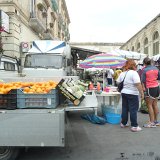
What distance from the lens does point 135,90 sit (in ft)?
23.6

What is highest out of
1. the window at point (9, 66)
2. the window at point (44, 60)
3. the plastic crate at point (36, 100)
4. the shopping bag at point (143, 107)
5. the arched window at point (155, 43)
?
the arched window at point (155, 43)

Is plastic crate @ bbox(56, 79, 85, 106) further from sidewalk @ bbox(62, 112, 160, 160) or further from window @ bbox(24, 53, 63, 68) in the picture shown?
window @ bbox(24, 53, 63, 68)

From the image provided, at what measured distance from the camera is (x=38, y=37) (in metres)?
29.3

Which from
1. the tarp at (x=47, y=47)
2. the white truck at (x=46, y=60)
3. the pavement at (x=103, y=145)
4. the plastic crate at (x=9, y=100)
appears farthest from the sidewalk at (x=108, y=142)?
the tarp at (x=47, y=47)

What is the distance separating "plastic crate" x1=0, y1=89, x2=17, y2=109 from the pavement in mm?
1062

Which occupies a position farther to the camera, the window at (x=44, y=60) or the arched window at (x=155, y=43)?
the arched window at (x=155, y=43)

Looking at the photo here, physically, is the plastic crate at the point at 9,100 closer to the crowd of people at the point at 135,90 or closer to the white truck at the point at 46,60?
the crowd of people at the point at 135,90

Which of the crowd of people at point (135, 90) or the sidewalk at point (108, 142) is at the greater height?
the crowd of people at point (135, 90)

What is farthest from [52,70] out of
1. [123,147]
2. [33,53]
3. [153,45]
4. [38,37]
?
[153,45]

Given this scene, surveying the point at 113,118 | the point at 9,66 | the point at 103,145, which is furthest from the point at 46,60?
the point at 103,145

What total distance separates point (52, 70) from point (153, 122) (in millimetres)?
7217

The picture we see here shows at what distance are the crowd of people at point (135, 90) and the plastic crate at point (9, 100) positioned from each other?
3.29 metres

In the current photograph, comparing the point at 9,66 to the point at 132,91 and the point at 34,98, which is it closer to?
the point at 132,91

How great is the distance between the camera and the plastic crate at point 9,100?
15.5 feet
